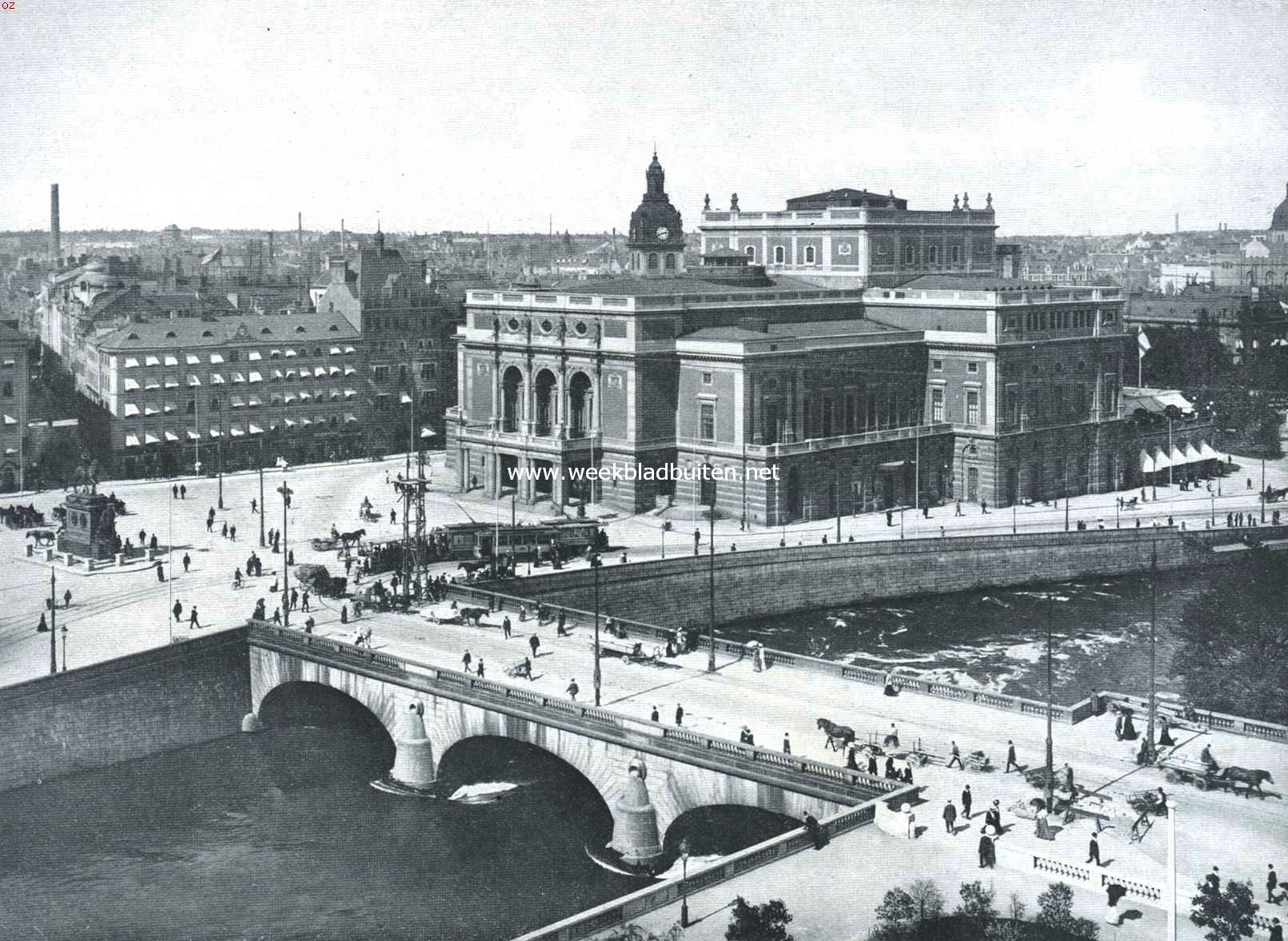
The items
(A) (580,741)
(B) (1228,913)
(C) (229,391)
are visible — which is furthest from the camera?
(C) (229,391)

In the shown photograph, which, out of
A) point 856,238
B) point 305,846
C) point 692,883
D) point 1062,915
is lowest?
point 305,846

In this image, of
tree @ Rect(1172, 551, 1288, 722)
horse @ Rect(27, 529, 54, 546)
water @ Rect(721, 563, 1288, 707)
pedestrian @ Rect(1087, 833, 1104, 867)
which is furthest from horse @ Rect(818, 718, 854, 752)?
horse @ Rect(27, 529, 54, 546)

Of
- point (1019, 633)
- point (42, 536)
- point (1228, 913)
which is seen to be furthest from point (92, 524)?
point (1228, 913)

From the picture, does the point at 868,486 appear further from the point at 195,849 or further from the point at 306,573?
the point at 195,849

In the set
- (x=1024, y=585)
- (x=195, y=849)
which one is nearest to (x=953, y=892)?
(x=195, y=849)

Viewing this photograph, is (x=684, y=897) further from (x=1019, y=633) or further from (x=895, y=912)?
(x=1019, y=633)

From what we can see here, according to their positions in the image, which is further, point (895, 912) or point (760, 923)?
point (895, 912)

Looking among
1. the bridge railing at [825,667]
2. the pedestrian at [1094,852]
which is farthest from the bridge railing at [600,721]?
the bridge railing at [825,667]

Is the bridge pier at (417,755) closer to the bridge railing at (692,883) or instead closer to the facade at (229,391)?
the bridge railing at (692,883)
